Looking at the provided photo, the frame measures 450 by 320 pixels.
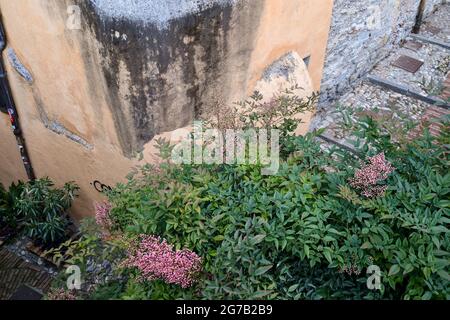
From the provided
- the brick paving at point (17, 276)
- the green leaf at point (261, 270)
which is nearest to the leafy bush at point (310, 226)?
the green leaf at point (261, 270)

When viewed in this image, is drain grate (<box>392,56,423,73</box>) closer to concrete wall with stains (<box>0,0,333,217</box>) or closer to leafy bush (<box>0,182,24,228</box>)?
concrete wall with stains (<box>0,0,333,217</box>)

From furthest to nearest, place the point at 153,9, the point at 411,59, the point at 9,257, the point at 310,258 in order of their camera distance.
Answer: the point at 411,59
the point at 9,257
the point at 153,9
the point at 310,258

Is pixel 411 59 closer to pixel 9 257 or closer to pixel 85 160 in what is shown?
pixel 85 160

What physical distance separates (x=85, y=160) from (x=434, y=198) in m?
3.69

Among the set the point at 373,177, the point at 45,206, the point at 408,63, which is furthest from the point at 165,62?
the point at 408,63

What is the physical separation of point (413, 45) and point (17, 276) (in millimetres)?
7177

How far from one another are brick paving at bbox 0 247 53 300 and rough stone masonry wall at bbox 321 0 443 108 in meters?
4.49

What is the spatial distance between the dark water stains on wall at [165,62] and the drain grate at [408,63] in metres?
4.08

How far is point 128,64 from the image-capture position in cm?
368

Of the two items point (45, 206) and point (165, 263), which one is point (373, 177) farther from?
point (45, 206)

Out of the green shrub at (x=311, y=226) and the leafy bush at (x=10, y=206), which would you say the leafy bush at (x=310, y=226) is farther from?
the leafy bush at (x=10, y=206)

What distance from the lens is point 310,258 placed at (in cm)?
267

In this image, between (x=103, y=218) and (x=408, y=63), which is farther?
(x=408, y=63)
